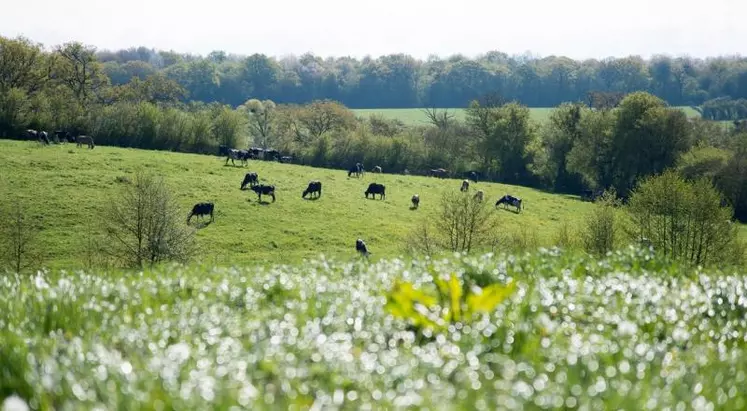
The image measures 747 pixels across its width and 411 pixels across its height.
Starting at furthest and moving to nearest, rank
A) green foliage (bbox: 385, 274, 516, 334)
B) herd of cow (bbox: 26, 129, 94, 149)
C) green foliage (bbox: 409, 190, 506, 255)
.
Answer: herd of cow (bbox: 26, 129, 94, 149) < green foliage (bbox: 409, 190, 506, 255) < green foliage (bbox: 385, 274, 516, 334)

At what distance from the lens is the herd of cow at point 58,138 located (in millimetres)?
73938

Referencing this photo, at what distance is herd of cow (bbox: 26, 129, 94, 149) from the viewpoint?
73938 mm

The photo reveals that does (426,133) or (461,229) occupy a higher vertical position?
(426,133)

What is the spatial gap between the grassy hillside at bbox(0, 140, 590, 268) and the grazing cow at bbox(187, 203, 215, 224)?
96cm

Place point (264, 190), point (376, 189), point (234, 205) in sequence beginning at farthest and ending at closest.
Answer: point (376, 189), point (264, 190), point (234, 205)

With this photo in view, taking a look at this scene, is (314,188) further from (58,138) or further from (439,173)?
(439,173)

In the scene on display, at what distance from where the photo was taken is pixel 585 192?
9319 cm

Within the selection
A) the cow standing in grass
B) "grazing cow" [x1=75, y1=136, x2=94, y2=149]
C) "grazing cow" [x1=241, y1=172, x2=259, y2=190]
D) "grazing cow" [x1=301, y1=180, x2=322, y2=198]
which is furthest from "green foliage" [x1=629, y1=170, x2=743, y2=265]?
"grazing cow" [x1=75, y1=136, x2=94, y2=149]

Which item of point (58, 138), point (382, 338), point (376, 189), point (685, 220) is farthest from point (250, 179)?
point (382, 338)

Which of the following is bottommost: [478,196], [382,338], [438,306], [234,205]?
[234,205]

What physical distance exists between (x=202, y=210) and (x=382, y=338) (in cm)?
4695

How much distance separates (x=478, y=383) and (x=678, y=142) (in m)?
90.7

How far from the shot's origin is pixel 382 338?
8.33 m

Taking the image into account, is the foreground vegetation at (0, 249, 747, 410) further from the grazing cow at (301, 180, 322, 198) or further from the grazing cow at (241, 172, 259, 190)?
the grazing cow at (301, 180, 322, 198)
